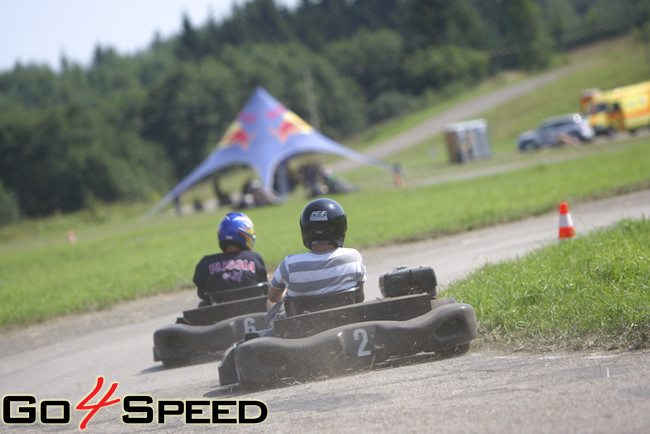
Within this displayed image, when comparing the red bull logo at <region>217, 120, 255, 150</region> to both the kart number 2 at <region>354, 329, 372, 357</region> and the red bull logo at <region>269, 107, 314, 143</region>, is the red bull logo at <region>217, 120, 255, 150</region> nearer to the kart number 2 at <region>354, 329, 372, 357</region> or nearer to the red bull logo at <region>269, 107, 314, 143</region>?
the red bull logo at <region>269, 107, 314, 143</region>

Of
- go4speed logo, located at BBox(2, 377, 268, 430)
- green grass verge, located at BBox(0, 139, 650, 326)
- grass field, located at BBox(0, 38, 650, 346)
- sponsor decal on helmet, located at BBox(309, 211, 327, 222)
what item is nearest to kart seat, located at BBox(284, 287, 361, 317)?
sponsor decal on helmet, located at BBox(309, 211, 327, 222)

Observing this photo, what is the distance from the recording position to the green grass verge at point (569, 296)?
553 centimetres

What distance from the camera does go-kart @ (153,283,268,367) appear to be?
24.0ft

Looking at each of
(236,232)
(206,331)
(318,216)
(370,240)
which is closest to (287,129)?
→ (370,240)

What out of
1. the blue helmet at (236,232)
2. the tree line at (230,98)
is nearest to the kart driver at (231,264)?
the blue helmet at (236,232)

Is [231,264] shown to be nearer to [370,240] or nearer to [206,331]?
[206,331]

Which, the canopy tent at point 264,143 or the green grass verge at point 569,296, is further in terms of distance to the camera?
the canopy tent at point 264,143

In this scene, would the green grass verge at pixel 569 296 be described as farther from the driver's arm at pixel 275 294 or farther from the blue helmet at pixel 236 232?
the blue helmet at pixel 236 232

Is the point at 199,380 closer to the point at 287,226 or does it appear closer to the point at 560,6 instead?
the point at 287,226

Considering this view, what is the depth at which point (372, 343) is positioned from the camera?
5.66 m

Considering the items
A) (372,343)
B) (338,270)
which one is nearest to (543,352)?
(372,343)

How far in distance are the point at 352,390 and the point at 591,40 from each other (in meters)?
94.7

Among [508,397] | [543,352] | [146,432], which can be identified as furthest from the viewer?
[543,352]

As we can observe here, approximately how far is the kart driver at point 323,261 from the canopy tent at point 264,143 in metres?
26.8
